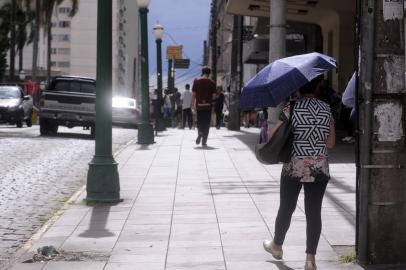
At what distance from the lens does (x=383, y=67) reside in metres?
5.94

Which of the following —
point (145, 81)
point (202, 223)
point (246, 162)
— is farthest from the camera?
point (145, 81)

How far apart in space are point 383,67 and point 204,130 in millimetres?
11470

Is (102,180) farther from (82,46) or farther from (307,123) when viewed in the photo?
Result: (82,46)

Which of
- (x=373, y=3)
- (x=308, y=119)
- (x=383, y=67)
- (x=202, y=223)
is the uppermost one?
(x=373, y=3)

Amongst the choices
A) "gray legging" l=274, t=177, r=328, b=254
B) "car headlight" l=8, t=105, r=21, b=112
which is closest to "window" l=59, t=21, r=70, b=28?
"car headlight" l=8, t=105, r=21, b=112

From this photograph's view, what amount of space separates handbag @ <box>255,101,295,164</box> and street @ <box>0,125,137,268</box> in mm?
2652

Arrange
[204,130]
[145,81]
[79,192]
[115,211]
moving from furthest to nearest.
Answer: [145,81], [204,130], [79,192], [115,211]

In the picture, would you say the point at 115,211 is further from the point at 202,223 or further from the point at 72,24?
the point at 72,24

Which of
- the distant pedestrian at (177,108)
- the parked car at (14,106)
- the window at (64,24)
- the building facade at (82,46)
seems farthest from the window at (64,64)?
the parked car at (14,106)

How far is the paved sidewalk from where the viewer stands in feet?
21.2

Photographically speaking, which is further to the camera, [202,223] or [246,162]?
[246,162]

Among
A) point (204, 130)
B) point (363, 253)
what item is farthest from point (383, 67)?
point (204, 130)

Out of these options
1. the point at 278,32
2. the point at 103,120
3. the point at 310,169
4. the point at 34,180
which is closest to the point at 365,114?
the point at 310,169

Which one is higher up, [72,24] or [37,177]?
[72,24]
